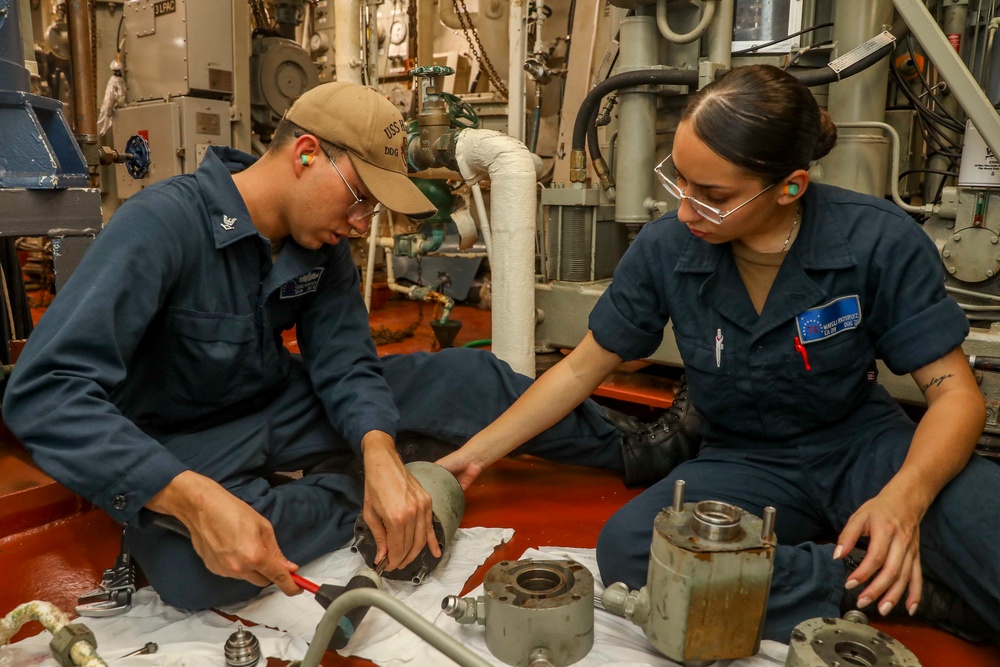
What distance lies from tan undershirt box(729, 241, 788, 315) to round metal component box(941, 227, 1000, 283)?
1071mm

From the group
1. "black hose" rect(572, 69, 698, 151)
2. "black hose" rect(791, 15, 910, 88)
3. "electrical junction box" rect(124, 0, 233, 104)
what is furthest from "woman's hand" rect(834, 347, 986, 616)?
"electrical junction box" rect(124, 0, 233, 104)

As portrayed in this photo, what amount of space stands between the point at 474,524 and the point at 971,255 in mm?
1625

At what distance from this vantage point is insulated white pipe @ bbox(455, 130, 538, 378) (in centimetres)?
237

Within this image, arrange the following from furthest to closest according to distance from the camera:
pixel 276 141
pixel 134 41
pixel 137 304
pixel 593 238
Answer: pixel 134 41
pixel 593 238
pixel 276 141
pixel 137 304

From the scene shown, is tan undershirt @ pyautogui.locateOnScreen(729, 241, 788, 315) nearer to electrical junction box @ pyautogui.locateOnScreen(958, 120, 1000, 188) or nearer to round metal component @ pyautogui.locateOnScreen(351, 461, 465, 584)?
round metal component @ pyautogui.locateOnScreen(351, 461, 465, 584)

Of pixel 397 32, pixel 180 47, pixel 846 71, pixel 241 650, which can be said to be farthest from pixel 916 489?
pixel 397 32

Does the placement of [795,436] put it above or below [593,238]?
below

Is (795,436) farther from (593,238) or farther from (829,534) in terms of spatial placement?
(593,238)

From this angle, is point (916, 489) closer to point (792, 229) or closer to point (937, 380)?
point (937, 380)

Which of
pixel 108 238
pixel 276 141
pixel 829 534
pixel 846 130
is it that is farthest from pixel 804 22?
pixel 108 238

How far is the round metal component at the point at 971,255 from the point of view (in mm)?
2193

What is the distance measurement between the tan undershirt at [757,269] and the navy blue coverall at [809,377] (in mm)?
24

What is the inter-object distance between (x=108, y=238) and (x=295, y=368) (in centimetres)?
66

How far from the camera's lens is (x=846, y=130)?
95.6 inches
